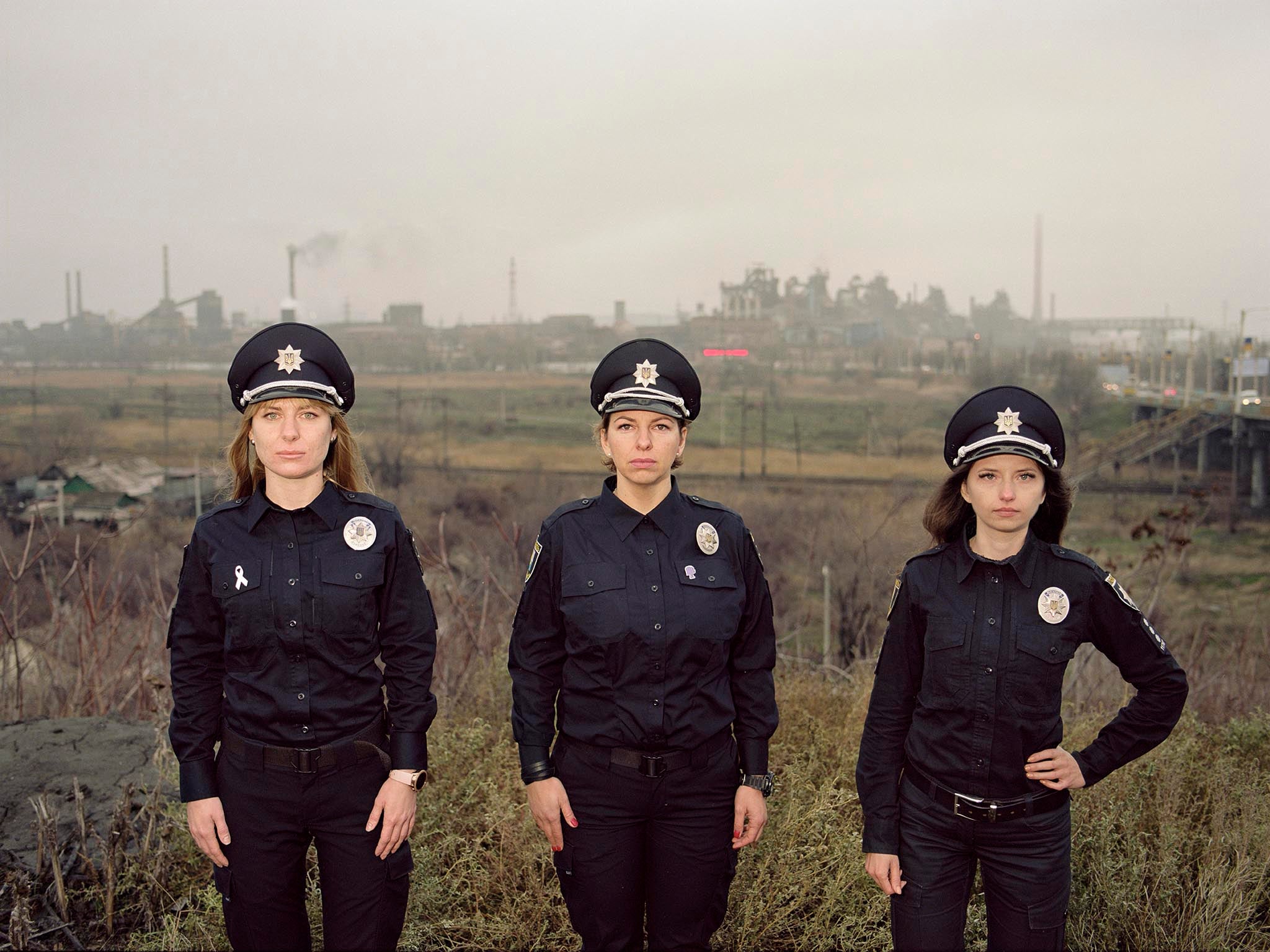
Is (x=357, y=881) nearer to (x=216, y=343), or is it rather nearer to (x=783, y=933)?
(x=783, y=933)

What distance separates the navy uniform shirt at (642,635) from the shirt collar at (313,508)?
A: 630 millimetres

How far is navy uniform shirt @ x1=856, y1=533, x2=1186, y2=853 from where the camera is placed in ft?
9.55

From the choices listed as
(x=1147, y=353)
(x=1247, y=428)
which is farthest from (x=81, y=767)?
(x=1147, y=353)

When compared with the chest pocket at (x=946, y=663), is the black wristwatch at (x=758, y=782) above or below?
below

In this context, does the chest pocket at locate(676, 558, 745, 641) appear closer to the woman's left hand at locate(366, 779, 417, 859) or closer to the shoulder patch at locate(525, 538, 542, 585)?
the shoulder patch at locate(525, 538, 542, 585)

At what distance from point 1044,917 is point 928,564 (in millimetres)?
1026

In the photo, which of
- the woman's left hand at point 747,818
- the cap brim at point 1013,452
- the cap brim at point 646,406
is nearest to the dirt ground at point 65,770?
the woman's left hand at point 747,818

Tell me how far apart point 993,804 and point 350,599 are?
1.94 meters


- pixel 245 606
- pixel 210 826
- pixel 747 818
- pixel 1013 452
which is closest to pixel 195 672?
pixel 245 606

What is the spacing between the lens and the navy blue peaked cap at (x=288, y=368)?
9.88 ft

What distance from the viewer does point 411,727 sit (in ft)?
9.75

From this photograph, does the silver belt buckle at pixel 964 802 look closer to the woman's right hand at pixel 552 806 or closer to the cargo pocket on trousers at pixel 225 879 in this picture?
the woman's right hand at pixel 552 806

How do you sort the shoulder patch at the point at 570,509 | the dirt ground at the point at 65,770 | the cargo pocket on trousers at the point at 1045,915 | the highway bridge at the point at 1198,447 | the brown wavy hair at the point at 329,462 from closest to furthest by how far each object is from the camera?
the cargo pocket on trousers at the point at 1045,915, the brown wavy hair at the point at 329,462, the shoulder patch at the point at 570,509, the dirt ground at the point at 65,770, the highway bridge at the point at 1198,447

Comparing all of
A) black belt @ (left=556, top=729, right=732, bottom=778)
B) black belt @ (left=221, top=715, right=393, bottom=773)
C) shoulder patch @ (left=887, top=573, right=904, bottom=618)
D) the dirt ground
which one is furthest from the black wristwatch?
the dirt ground
